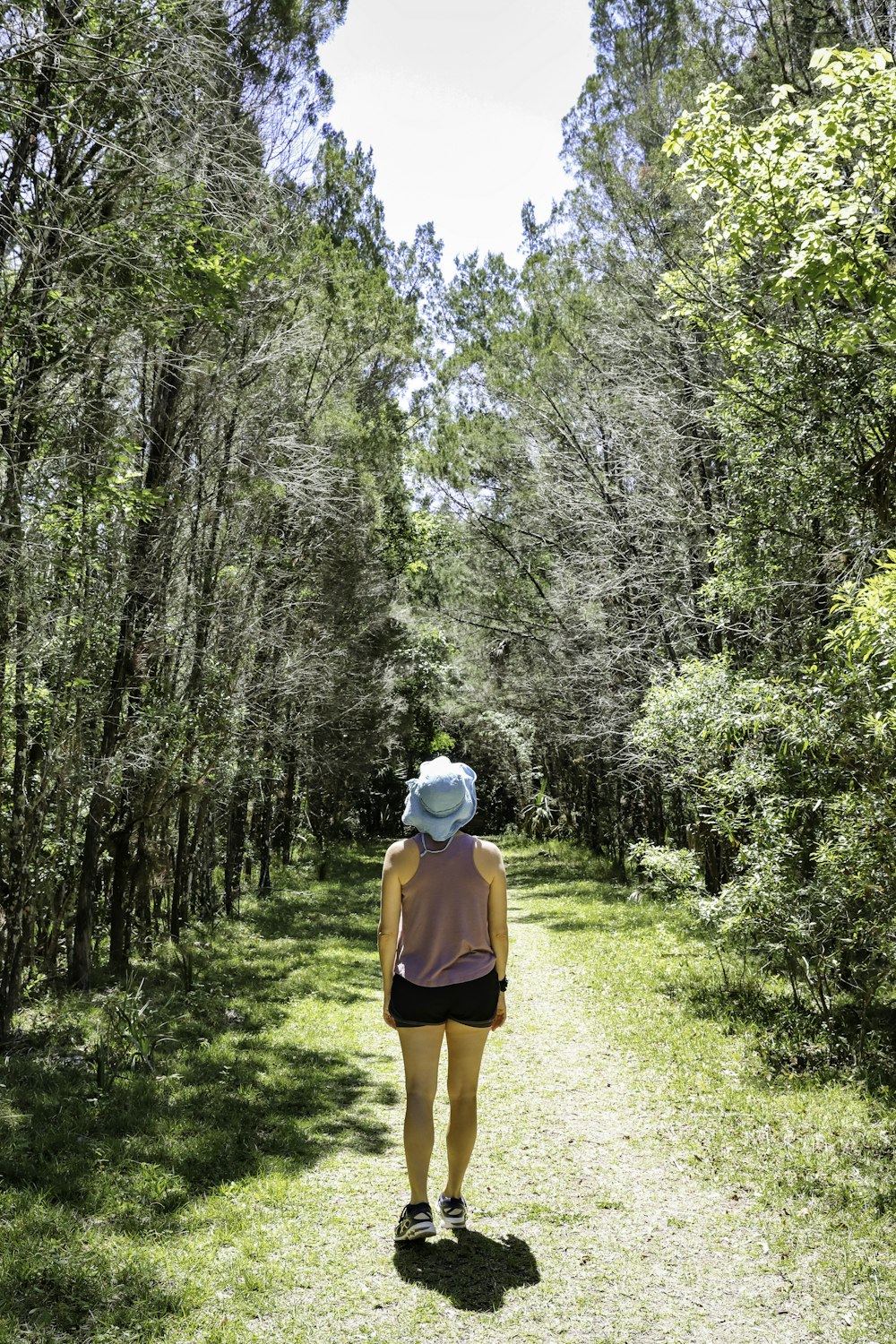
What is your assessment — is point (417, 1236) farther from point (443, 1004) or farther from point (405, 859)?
point (405, 859)

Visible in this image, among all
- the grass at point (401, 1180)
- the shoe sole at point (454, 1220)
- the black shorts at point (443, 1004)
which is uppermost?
the black shorts at point (443, 1004)

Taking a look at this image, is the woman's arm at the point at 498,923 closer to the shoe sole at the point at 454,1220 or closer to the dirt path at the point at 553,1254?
the shoe sole at the point at 454,1220

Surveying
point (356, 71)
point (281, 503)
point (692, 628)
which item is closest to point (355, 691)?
point (281, 503)

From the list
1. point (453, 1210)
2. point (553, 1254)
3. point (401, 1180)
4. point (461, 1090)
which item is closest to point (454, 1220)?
point (453, 1210)

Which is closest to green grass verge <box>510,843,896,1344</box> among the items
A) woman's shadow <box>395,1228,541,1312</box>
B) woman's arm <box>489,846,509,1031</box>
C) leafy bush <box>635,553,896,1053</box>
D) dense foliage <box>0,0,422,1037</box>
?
leafy bush <box>635,553,896,1053</box>

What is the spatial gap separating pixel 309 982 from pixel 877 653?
22.6 feet

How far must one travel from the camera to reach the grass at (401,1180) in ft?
12.0

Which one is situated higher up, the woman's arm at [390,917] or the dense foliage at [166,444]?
the dense foliage at [166,444]

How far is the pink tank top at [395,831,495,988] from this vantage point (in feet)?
12.9

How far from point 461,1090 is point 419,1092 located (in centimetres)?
19

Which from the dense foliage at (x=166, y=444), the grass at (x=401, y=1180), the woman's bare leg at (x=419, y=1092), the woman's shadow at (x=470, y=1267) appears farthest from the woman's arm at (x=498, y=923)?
the dense foliage at (x=166, y=444)

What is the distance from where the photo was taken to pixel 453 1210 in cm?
A: 416

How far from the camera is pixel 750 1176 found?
16.3 feet

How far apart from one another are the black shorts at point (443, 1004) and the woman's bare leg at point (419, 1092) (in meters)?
0.05
